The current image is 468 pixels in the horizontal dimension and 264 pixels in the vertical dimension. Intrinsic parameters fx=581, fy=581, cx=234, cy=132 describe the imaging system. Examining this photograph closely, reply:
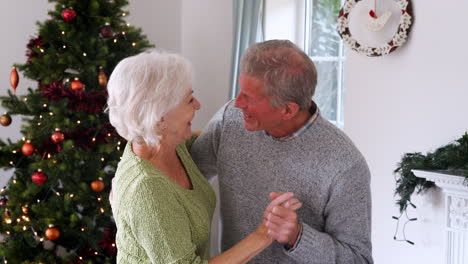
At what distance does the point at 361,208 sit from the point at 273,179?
0.30 m

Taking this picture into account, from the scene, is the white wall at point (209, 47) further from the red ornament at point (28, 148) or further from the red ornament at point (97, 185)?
the red ornament at point (28, 148)

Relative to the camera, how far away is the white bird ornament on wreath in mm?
3104

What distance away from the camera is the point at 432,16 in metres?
2.93

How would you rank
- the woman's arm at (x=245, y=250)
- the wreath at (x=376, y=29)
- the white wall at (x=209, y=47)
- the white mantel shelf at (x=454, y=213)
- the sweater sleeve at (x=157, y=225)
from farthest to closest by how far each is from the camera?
the white wall at (x=209, y=47), the wreath at (x=376, y=29), the white mantel shelf at (x=454, y=213), the woman's arm at (x=245, y=250), the sweater sleeve at (x=157, y=225)

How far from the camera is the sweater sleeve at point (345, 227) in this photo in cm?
168

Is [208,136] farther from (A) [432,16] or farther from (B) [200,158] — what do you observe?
(A) [432,16]

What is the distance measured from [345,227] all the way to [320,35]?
2319 millimetres

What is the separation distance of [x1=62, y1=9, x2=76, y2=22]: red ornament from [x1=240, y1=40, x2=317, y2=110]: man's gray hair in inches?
51.4

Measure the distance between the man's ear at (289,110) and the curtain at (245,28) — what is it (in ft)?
7.44

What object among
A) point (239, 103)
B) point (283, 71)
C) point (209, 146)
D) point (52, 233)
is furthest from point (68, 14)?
point (283, 71)

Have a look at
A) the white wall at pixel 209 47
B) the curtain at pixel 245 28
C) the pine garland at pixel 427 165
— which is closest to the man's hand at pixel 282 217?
the pine garland at pixel 427 165

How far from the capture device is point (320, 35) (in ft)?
12.6

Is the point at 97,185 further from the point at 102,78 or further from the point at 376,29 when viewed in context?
the point at 376,29

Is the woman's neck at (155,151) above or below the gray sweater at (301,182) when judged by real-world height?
above
